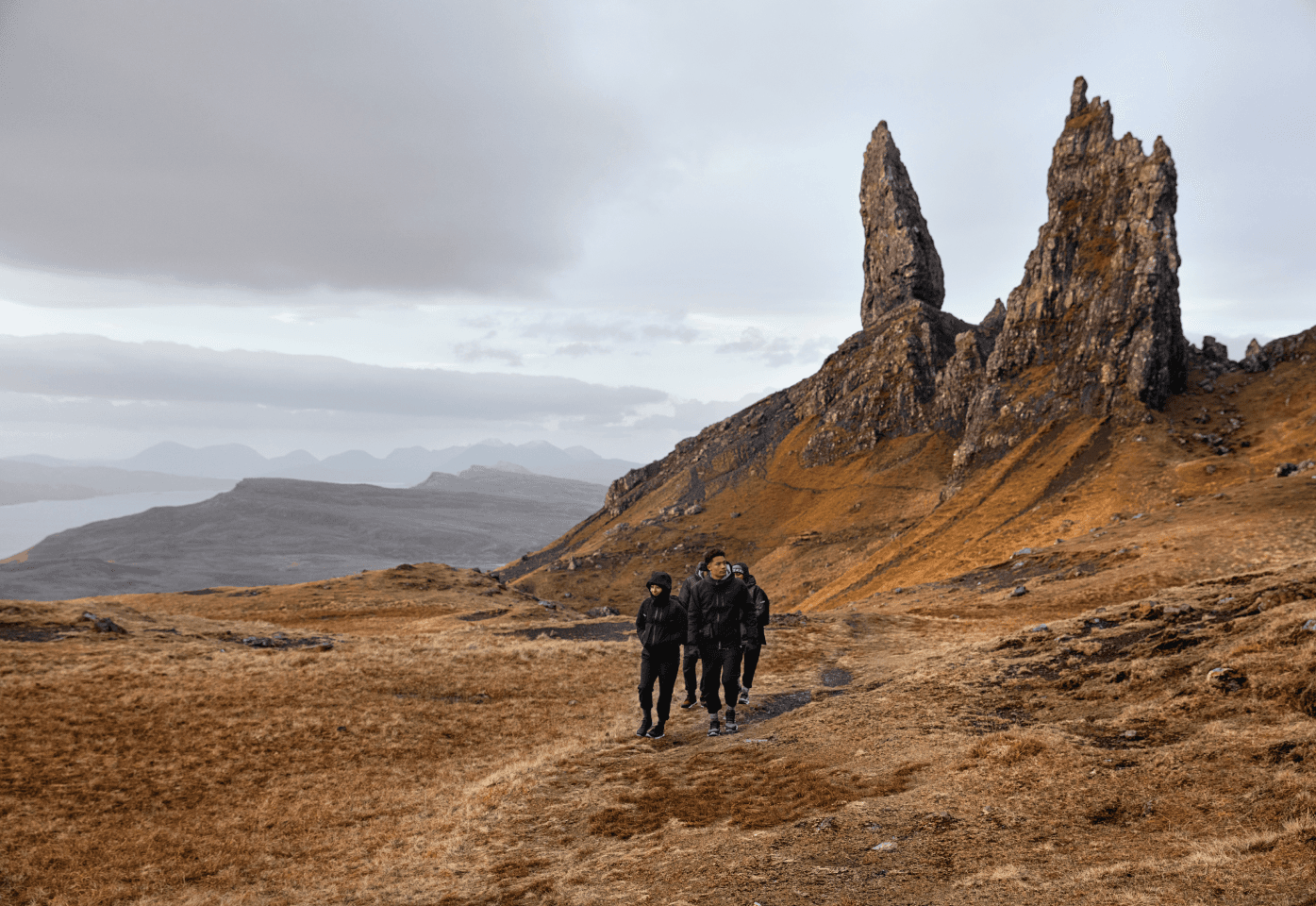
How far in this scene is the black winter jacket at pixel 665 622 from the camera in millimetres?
14352

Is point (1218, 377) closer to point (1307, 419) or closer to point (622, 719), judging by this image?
point (1307, 419)

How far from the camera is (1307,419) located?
5472cm

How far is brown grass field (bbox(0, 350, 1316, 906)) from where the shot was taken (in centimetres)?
720

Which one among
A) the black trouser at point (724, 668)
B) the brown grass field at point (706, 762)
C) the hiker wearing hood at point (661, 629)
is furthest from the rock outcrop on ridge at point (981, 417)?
the hiker wearing hood at point (661, 629)

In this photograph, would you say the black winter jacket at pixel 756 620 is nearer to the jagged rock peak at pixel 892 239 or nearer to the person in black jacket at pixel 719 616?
the person in black jacket at pixel 719 616

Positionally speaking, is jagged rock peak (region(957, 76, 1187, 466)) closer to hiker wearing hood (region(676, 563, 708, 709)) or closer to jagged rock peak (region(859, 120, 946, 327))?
jagged rock peak (region(859, 120, 946, 327))

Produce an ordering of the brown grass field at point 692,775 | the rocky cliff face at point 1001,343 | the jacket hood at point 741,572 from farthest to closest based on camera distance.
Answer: the rocky cliff face at point 1001,343 → the jacket hood at point 741,572 → the brown grass field at point 692,775

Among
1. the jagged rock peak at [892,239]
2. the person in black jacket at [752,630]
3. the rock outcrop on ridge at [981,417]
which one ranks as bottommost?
the person in black jacket at [752,630]

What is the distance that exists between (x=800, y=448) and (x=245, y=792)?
97.3 meters

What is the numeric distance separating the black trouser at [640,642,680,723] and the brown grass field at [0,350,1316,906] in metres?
0.89

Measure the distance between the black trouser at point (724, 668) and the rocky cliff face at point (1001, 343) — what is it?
217 ft

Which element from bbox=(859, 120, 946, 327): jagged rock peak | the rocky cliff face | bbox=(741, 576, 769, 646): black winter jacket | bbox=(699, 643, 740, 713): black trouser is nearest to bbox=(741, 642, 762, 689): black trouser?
bbox=(741, 576, 769, 646): black winter jacket

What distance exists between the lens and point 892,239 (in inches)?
4530

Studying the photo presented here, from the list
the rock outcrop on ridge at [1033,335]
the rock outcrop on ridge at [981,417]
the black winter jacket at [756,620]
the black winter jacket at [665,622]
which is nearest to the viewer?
the black winter jacket at [665,622]
